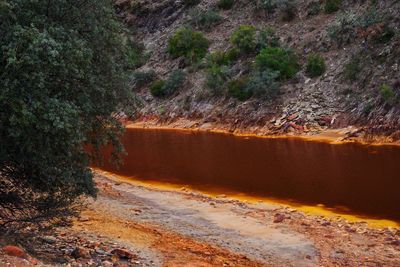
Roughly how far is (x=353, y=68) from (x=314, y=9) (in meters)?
9.32

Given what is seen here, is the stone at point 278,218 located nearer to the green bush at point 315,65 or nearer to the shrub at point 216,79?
the green bush at point 315,65

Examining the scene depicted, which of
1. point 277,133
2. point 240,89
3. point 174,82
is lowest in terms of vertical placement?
point 277,133

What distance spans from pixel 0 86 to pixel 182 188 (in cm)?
1125

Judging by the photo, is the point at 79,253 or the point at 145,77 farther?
the point at 145,77

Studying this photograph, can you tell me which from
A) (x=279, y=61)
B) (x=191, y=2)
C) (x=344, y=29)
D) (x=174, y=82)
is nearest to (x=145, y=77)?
(x=174, y=82)

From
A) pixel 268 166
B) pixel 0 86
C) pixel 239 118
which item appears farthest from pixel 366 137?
pixel 0 86

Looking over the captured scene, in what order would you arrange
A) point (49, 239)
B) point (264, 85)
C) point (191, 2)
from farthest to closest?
point (191, 2) < point (264, 85) < point (49, 239)

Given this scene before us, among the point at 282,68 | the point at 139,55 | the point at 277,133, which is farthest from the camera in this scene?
the point at 139,55

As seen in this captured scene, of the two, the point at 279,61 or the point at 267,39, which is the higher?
the point at 267,39

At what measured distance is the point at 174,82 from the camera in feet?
141

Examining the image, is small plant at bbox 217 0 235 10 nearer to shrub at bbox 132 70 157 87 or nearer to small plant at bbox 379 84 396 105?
shrub at bbox 132 70 157 87

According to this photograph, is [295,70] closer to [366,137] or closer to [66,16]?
[366,137]

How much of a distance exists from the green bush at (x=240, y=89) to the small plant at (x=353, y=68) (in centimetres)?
675

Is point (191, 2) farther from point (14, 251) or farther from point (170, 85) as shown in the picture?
point (14, 251)
